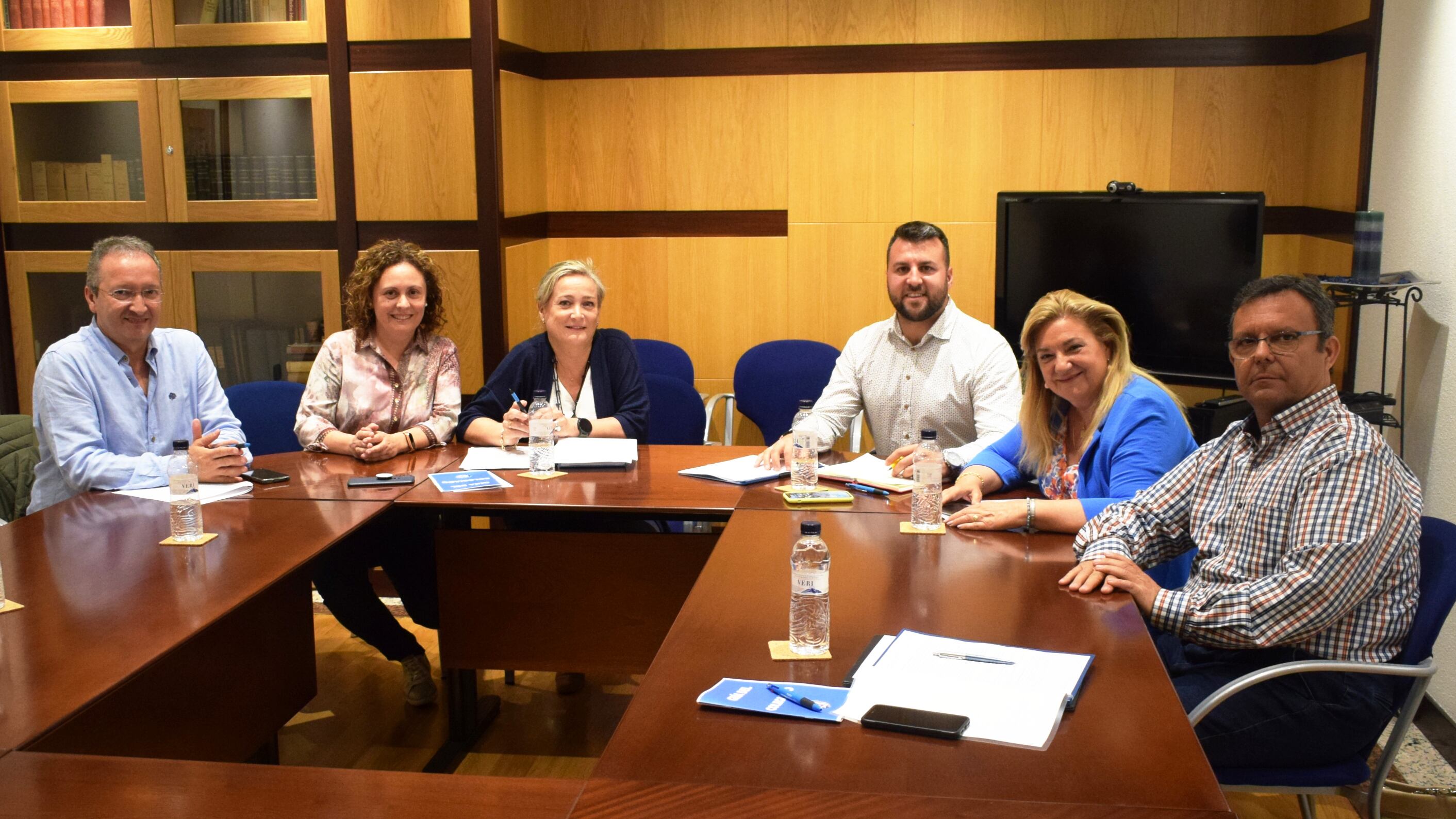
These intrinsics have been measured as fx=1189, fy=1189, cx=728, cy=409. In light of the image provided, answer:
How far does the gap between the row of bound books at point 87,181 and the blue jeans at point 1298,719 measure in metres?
4.47

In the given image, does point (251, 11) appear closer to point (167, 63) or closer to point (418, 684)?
point (167, 63)

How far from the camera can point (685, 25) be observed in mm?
5137

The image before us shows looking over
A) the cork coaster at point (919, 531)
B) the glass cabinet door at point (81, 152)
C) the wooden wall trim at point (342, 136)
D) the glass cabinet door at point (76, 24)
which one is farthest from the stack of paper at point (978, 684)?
the glass cabinet door at point (76, 24)

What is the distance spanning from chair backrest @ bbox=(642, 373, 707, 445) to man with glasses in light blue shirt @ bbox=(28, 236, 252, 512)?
4.72ft

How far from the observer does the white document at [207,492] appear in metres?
3.06

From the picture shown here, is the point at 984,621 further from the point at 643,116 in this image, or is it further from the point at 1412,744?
the point at 643,116

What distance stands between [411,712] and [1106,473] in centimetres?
225

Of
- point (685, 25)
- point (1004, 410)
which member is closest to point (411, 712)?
point (1004, 410)

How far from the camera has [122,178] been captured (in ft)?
16.0

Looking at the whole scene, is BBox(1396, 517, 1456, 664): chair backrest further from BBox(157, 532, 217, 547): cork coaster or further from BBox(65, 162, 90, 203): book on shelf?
BBox(65, 162, 90, 203): book on shelf

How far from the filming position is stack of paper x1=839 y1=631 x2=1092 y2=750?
167cm

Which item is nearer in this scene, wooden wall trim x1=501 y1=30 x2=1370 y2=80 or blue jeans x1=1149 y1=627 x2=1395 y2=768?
blue jeans x1=1149 y1=627 x2=1395 y2=768

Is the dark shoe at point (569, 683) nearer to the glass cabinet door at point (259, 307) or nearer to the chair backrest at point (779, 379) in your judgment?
the chair backrest at point (779, 379)

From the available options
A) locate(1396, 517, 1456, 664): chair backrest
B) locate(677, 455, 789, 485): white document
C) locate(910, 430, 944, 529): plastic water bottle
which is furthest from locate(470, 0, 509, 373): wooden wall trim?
locate(1396, 517, 1456, 664): chair backrest
